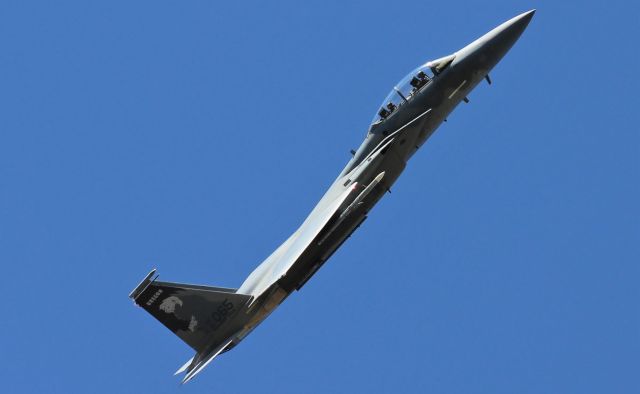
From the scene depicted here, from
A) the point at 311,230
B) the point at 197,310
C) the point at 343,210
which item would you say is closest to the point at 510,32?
the point at 343,210

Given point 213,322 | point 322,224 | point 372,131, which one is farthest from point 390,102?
point 213,322

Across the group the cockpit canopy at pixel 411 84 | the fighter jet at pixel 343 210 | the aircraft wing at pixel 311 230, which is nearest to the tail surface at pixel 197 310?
Result: the fighter jet at pixel 343 210

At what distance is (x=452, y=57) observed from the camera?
124ft

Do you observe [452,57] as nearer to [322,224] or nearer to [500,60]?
[500,60]

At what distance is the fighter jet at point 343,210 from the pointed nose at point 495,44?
0.02 metres

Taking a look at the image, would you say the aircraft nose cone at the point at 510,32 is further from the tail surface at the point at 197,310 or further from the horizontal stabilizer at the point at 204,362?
the horizontal stabilizer at the point at 204,362

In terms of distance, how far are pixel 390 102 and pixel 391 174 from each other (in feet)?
5.21

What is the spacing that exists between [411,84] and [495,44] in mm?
1996

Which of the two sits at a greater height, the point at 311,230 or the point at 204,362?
the point at 311,230

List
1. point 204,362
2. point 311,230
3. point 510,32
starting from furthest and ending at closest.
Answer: point 510,32, point 311,230, point 204,362

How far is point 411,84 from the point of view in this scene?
37844 millimetres

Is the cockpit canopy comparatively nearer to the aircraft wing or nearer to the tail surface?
the aircraft wing

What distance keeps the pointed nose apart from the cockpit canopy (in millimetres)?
350

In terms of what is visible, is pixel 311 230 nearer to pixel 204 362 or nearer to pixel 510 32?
pixel 204 362
